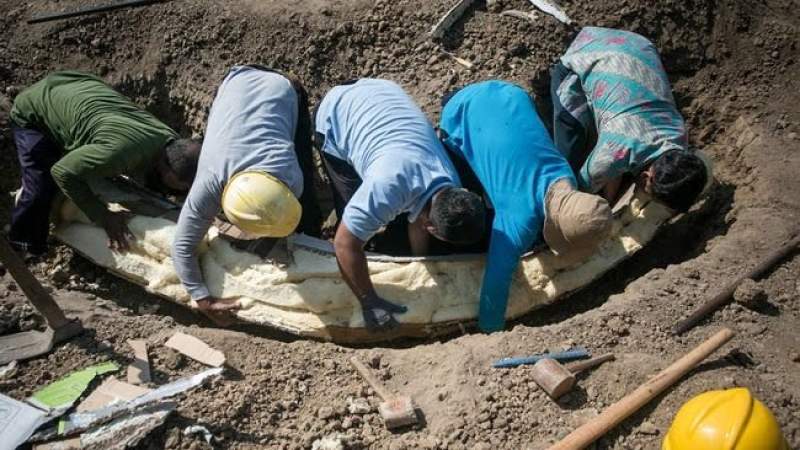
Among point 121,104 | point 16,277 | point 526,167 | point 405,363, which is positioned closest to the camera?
point 16,277

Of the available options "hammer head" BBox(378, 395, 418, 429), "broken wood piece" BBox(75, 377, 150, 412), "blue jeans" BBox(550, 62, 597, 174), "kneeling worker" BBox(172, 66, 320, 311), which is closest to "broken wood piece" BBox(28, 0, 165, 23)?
"kneeling worker" BBox(172, 66, 320, 311)

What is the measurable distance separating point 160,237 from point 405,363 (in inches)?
68.1

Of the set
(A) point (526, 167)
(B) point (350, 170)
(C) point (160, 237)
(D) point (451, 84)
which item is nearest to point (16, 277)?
(C) point (160, 237)

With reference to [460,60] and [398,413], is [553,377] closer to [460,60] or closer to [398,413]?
[398,413]

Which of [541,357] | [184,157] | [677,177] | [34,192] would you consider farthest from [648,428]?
[34,192]

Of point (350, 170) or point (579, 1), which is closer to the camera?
point (350, 170)

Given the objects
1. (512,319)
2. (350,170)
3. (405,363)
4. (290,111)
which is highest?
(290,111)

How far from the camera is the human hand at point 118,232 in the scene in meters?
3.79

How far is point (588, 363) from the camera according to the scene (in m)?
2.80

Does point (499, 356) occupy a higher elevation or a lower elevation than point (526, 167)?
lower

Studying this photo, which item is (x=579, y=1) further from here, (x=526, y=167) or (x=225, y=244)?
(x=225, y=244)

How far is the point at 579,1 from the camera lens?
15.8 feet

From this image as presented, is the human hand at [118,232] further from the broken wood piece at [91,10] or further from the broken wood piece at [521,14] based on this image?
the broken wood piece at [521,14]

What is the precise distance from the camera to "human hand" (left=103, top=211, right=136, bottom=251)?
3791mm
